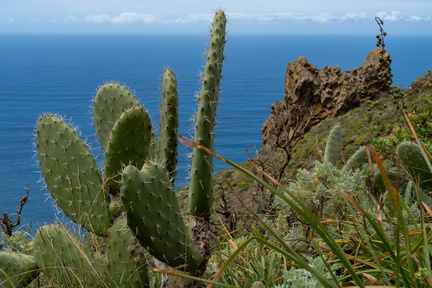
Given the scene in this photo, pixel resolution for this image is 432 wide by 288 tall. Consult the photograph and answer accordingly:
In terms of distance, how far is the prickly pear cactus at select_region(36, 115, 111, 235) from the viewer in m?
3.50

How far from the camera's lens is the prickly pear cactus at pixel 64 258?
3.07 metres

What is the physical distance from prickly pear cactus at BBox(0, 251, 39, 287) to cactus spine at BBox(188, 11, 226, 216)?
44.9 inches

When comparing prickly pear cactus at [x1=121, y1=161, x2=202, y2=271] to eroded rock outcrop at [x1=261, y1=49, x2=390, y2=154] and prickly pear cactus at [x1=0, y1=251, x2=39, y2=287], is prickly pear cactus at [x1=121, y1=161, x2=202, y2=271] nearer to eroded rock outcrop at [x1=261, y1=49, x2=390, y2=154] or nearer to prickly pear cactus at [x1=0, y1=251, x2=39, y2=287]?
prickly pear cactus at [x1=0, y1=251, x2=39, y2=287]

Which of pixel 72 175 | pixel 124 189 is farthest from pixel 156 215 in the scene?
pixel 72 175

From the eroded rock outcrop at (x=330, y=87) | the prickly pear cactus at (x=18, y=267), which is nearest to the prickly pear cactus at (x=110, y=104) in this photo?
the prickly pear cactus at (x=18, y=267)

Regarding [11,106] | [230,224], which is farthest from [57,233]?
[11,106]

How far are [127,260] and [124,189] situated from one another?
87cm

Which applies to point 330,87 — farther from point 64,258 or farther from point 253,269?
point 253,269

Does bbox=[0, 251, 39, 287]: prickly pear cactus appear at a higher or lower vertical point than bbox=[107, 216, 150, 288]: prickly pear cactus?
lower

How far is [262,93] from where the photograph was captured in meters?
143

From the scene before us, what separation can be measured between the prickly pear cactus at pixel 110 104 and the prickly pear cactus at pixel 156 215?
4.51 feet

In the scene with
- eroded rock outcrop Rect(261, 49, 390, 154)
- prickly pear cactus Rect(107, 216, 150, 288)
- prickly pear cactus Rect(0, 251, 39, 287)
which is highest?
prickly pear cactus Rect(107, 216, 150, 288)

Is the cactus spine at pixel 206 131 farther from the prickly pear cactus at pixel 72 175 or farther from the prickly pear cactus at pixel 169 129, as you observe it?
the prickly pear cactus at pixel 72 175

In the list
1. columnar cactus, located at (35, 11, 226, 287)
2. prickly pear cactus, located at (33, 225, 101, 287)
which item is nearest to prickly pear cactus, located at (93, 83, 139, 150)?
columnar cactus, located at (35, 11, 226, 287)
